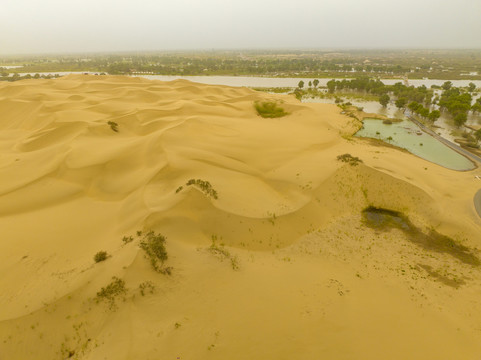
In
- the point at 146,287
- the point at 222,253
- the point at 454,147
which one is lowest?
the point at 454,147

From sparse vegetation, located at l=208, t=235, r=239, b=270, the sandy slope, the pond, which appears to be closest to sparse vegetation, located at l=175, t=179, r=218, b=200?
the sandy slope

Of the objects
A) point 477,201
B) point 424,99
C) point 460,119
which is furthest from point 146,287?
point 424,99

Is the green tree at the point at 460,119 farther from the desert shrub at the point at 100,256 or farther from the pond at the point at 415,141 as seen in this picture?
the desert shrub at the point at 100,256

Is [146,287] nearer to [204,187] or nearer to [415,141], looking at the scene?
[204,187]

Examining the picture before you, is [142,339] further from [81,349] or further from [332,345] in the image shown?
[332,345]

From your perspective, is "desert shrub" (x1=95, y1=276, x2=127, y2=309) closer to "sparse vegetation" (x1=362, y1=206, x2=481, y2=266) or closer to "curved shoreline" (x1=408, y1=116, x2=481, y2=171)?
"sparse vegetation" (x1=362, y1=206, x2=481, y2=266)
